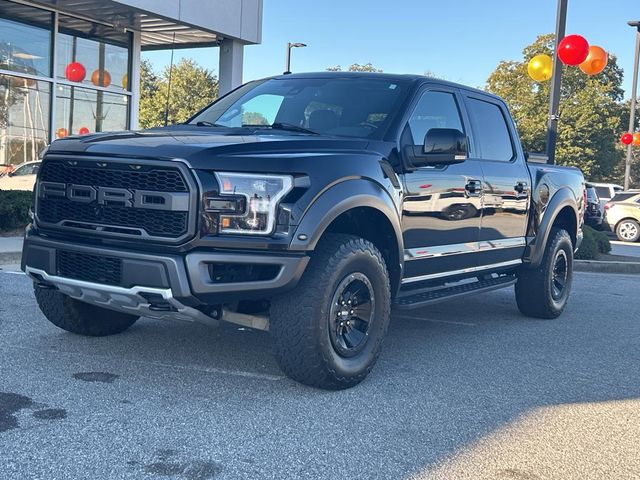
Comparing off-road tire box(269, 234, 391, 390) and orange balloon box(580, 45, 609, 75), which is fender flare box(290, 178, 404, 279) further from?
orange balloon box(580, 45, 609, 75)

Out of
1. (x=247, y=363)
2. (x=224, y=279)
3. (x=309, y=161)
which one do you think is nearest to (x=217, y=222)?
(x=224, y=279)

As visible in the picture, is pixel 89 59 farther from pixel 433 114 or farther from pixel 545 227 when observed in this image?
pixel 433 114

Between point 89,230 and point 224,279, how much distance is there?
2.72 ft

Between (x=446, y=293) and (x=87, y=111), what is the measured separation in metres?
12.9

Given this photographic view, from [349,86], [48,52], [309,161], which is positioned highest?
[48,52]

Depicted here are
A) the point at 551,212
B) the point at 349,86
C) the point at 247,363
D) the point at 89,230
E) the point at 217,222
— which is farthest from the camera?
the point at 551,212

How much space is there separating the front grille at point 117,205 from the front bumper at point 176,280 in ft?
0.41

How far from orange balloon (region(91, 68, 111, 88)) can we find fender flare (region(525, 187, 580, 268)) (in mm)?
12136

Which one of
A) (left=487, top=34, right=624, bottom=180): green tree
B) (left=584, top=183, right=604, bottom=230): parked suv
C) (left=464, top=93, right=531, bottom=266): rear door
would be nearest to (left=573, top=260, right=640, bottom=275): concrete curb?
(left=464, top=93, right=531, bottom=266): rear door

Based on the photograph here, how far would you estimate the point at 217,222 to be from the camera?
384 cm

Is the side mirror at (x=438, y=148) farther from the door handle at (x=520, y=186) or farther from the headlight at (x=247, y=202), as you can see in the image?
the door handle at (x=520, y=186)

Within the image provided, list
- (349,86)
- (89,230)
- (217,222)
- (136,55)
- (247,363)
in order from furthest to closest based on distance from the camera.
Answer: (136,55) < (349,86) < (247,363) < (89,230) < (217,222)

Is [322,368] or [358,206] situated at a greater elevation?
[358,206]

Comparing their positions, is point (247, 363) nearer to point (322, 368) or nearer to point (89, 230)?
point (322, 368)
